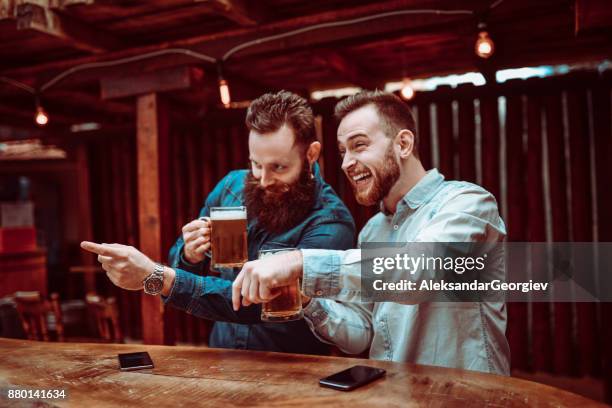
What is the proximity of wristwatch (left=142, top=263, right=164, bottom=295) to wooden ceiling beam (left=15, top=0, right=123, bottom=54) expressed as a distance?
2.42m

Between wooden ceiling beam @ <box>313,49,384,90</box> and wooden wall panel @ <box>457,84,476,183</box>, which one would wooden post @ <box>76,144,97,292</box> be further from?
wooden wall panel @ <box>457,84,476,183</box>

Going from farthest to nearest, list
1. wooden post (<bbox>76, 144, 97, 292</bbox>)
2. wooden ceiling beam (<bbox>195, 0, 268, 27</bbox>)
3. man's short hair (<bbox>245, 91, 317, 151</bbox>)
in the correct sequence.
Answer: wooden post (<bbox>76, 144, 97, 292</bbox>) → wooden ceiling beam (<bbox>195, 0, 268, 27</bbox>) → man's short hair (<bbox>245, 91, 317, 151</bbox>)

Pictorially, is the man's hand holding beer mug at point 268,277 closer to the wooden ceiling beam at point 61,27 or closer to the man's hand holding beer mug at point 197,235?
the man's hand holding beer mug at point 197,235

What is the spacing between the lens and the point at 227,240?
2.31 metres

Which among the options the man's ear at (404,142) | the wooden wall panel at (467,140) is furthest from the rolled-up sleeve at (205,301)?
the wooden wall panel at (467,140)

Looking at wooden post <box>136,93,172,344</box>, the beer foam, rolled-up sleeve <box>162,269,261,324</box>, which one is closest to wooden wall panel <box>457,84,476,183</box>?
wooden post <box>136,93,172,344</box>

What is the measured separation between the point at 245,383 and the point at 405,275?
0.66m

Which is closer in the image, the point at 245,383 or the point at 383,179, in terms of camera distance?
the point at 245,383

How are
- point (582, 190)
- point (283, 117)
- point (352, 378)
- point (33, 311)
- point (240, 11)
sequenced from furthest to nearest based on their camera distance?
point (582, 190) < point (33, 311) < point (240, 11) < point (283, 117) < point (352, 378)

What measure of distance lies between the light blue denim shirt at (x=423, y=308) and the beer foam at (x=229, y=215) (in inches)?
17.1

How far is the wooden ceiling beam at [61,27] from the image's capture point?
3846 millimetres

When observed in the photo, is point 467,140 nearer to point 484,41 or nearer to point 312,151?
point 484,41

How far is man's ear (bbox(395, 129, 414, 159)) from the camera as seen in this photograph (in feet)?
8.30

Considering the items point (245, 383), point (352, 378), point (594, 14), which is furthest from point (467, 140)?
point (245, 383)
